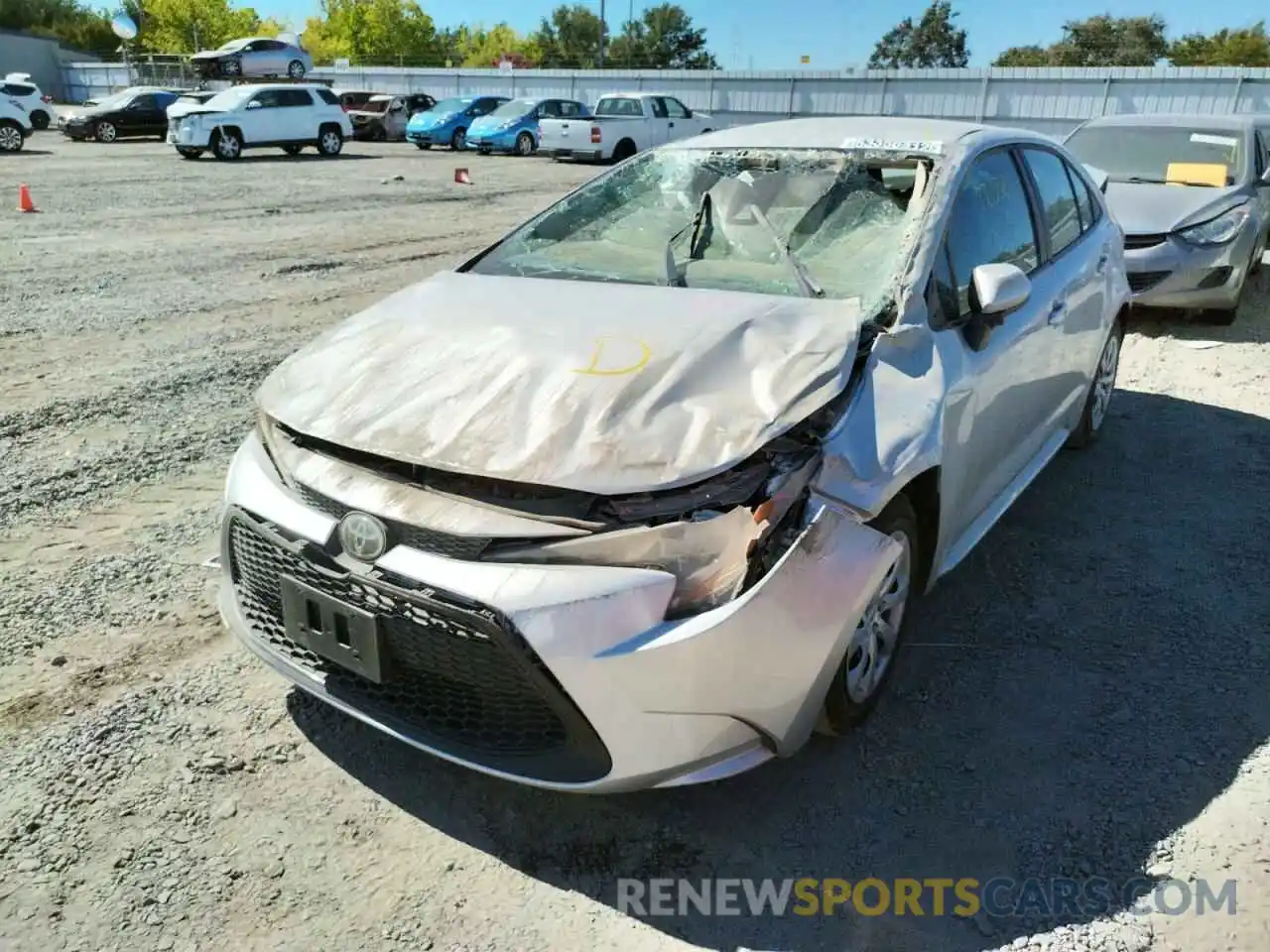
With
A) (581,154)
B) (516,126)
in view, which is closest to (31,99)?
(516,126)

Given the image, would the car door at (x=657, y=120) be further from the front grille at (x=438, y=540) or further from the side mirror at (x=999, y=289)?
the front grille at (x=438, y=540)

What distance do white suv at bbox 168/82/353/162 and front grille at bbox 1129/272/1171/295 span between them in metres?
20.0

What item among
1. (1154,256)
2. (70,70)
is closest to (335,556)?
(1154,256)

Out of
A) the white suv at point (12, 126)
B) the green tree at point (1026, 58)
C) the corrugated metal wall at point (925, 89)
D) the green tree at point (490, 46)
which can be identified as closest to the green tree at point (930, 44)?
the green tree at point (1026, 58)

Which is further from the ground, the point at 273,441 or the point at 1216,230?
the point at 273,441

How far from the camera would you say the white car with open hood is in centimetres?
224

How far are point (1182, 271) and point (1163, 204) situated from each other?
78 centimetres

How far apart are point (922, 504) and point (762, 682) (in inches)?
37.3

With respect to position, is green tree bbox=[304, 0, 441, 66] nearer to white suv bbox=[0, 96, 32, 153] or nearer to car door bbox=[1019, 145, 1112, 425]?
white suv bbox=[0, 96, 32, 153]

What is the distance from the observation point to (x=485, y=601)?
2158mm

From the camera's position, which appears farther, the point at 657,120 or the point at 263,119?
the point at 657,120

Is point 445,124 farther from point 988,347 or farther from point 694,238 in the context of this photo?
point 988,347

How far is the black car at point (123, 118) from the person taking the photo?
25.6 m

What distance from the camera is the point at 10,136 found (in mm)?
22047
